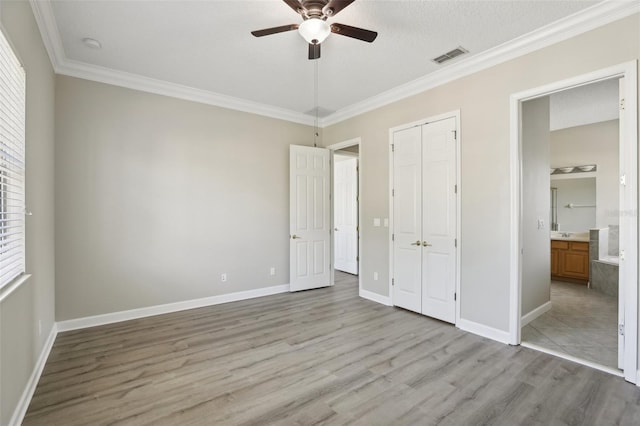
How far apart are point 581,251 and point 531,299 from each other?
2723 millimetres

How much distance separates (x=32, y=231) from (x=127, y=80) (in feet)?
7.37

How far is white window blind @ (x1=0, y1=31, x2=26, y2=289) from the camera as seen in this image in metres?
1.80

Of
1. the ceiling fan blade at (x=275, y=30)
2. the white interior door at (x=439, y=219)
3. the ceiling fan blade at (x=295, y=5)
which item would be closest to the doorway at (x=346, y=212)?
the white interior door at (x=439, y=219)

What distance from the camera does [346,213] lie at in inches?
272

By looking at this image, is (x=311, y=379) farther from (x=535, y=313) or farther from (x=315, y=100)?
(x=315, y=100)

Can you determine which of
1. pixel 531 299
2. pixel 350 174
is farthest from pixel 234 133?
pixel 531 299

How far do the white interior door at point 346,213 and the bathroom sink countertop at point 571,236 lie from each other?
13.0 ft

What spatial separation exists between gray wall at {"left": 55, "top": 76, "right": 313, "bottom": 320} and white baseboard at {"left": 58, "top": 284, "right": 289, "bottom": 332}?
0.07m

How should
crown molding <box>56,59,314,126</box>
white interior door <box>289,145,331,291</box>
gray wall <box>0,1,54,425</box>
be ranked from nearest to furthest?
gray wall <box>0,1,54,425</box> < crown molding <box>56,59,314,126</box> < white interior door <box>289,145,331,291</box>

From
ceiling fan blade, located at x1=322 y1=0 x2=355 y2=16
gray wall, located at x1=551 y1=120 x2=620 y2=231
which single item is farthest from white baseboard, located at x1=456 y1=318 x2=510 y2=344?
gray wall, located at x1=551 y1=120 x2=620 y2=231

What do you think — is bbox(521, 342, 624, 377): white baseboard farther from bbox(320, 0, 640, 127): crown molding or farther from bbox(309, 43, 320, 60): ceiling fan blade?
bbox(309, 43, 320, 60): ceiling fan blade

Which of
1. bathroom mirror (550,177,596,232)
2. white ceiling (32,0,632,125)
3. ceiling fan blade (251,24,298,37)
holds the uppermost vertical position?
white ceiling (32,0,632,125)

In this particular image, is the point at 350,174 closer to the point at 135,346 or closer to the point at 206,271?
the point at 206,271

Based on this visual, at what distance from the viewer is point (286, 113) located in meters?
5.12
